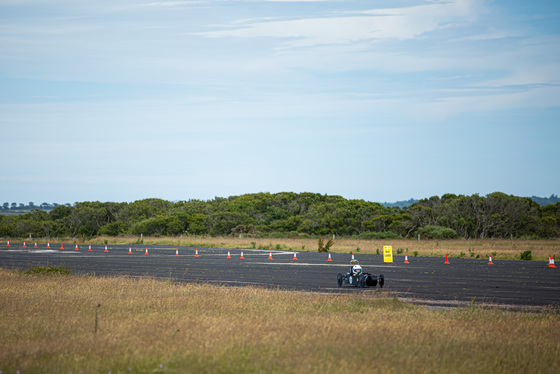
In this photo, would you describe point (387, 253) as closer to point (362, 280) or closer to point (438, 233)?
point (362, 280)

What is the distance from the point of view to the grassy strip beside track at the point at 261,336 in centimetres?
850

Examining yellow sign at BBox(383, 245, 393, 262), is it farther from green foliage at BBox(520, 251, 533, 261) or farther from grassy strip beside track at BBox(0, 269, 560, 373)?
grassy strip beside track at BBox(0, 269, 560, 373)

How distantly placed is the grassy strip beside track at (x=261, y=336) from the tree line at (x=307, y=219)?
60837 mm

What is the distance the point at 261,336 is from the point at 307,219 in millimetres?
86912

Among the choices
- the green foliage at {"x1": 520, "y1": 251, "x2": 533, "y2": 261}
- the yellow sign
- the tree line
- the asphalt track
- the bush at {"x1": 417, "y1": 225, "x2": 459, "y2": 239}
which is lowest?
the asphalt track

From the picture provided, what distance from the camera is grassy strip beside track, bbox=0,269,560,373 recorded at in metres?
8.50

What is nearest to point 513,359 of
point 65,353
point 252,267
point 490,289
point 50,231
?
point 65,353

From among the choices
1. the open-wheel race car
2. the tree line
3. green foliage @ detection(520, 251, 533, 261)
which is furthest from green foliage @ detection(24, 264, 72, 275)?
the tree line

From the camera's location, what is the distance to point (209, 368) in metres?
8.23

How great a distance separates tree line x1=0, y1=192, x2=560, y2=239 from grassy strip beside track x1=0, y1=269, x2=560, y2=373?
60.8 metres

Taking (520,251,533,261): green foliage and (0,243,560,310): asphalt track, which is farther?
(520,251,533,261): green foliage

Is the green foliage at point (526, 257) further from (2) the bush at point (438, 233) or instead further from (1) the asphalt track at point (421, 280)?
(2) the bush at point (438, 233)

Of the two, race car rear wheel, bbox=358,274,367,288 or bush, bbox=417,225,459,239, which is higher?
bush, bbox=417,225,459,239

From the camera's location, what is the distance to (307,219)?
97062 mm
